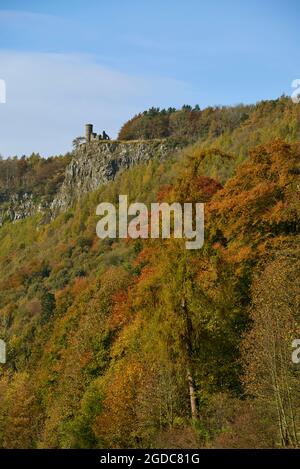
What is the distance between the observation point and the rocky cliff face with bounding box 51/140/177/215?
5394 inches

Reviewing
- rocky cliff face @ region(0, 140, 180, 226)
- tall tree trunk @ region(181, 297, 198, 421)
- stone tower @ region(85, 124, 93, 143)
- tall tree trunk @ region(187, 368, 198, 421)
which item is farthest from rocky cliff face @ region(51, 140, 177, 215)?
tall tree trunk @ region(187, 368, 198, 421)

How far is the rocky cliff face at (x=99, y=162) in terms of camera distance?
137 metres

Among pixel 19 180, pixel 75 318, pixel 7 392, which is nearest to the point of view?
pixel 7 392

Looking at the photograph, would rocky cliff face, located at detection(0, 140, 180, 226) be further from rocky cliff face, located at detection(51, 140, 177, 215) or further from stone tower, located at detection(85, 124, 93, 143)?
stone tower, located at detection(85, 124, 93, 143)

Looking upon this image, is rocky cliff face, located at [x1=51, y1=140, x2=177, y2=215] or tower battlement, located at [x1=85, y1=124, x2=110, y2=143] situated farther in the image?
tower battlement, located at [x1=85, y1=124, x2=110, y2=143]

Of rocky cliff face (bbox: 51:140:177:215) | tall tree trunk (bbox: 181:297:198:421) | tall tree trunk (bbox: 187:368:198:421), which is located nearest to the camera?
tall tree trunk (bbox: 187:368:198:421)

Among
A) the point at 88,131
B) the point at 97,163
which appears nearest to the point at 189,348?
the point at 97,163

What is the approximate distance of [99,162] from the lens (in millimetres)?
142625

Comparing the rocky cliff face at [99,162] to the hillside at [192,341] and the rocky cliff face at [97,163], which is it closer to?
the rocky cliff face at [97,163]

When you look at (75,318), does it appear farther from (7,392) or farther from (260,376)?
(260,376)

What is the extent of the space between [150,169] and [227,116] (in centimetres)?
2717

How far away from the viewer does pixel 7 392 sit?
4866 centimetres
